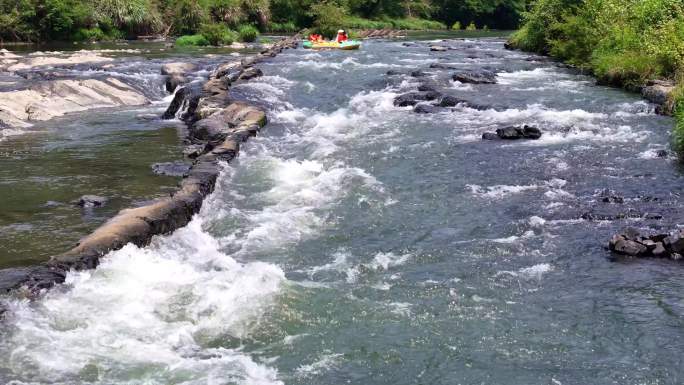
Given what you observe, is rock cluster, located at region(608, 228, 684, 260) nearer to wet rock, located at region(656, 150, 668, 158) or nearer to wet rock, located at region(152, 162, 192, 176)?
wet rock, located at region(656, 150, 668, 158)

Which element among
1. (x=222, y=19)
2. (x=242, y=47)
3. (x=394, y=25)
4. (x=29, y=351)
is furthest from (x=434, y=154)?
(x=394, y=25)

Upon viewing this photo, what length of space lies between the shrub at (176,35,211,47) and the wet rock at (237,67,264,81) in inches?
620

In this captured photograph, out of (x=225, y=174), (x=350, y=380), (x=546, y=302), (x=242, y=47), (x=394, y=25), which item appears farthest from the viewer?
(x=394, y=25)

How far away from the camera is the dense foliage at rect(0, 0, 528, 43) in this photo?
40000 mm

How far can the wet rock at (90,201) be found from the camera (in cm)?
1122

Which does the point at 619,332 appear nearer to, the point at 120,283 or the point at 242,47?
the point at 120,283

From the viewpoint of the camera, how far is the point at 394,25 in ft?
227

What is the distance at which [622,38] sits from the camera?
78.6 ft

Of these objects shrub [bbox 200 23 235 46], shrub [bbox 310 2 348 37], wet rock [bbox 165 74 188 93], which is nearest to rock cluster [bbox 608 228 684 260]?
wet rock [bbox 165 74 188 93]

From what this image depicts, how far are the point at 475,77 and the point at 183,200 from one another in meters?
16.1

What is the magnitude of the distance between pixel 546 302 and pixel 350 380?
112 inches

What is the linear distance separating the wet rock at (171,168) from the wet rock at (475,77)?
13.3m

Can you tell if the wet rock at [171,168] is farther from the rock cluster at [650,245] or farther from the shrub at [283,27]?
the shrub at [283,27]

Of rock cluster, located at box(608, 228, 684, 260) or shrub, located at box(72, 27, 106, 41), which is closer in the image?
rock cluster, located at box(608, 228, 684, 260)
